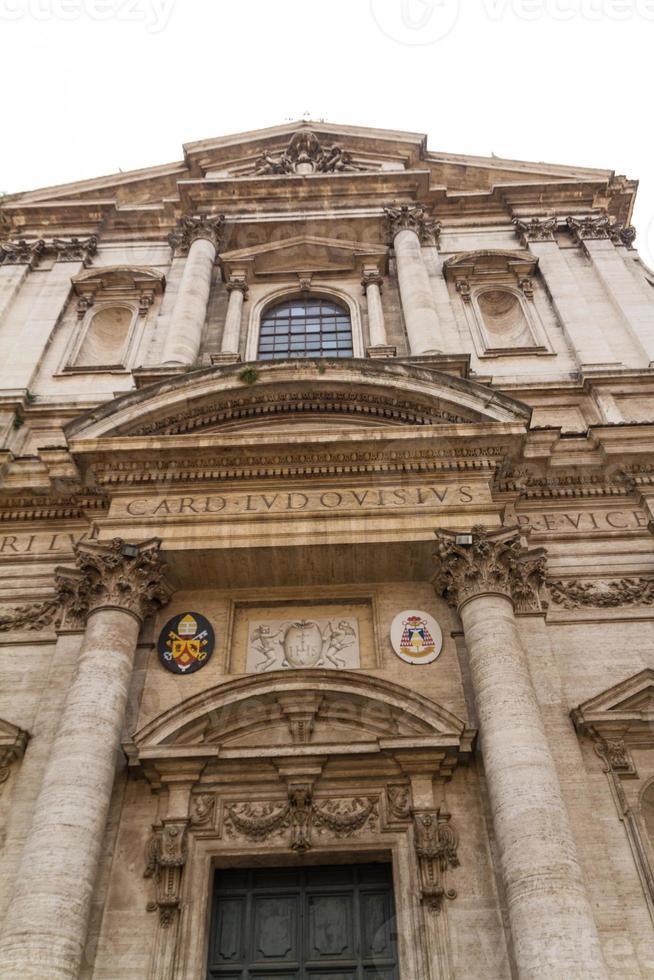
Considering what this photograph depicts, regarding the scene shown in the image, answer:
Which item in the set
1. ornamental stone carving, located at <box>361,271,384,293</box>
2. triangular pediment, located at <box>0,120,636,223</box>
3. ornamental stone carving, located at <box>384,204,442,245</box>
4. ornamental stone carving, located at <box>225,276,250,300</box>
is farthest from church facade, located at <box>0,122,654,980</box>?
triangular pediment, located at <box>0,120,636,223</box>

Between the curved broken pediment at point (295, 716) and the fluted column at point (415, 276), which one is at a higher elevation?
the fluted column at point (415, 276)

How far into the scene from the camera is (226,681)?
9.95 metres

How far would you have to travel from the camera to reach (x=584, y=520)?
38.1 feet

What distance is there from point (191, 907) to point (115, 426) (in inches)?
245

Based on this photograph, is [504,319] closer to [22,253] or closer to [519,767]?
[22,253]

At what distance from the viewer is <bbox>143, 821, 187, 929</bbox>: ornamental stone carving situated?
332 inches

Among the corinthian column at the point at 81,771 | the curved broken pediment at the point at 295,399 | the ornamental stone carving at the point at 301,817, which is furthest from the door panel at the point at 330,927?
the curved broken pediment at the point at 295,399

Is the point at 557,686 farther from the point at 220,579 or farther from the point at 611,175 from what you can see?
the point at 611,175

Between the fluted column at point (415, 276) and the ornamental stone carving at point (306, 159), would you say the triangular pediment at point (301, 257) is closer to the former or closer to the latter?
the fluted column at point (415, 276)

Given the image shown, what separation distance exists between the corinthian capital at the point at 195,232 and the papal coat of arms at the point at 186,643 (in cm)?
989

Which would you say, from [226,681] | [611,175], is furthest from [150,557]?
[611,175]

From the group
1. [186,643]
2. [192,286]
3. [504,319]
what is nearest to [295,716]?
[186,643]

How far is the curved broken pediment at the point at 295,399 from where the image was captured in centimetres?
1166

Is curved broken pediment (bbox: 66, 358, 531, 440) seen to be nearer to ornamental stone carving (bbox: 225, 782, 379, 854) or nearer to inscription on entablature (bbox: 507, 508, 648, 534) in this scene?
inscription on entablature (bbox: 507, 508, 648, 534)
